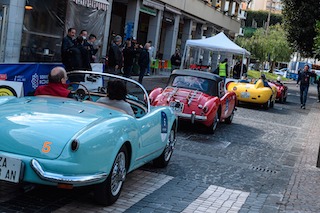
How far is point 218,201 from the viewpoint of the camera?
624 centimetres

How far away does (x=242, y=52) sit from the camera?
24906 millimetres

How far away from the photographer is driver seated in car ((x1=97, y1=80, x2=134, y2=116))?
634 cm

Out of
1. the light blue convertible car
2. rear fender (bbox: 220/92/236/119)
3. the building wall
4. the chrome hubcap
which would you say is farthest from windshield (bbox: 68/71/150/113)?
the building wall

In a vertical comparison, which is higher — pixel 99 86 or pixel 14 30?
pixel 14 30

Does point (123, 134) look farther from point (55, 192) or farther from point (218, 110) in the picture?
point (218, 110)

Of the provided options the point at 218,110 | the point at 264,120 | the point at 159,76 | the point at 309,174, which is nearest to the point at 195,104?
the point at 218,110

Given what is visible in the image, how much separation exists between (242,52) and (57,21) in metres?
9.94

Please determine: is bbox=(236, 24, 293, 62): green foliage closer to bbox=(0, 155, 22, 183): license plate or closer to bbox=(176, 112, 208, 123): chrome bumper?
bbox=(176, 112, 208, 123): chrome bumper

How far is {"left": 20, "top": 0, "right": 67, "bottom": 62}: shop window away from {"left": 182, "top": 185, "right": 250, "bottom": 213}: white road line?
11941 mm

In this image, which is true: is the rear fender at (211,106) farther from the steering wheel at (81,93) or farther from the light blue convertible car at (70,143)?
the light blue convertible car at (70,143)

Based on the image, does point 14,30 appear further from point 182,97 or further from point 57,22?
point 182,97

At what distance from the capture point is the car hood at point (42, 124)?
4750 mm

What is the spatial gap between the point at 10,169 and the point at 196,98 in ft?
24.4

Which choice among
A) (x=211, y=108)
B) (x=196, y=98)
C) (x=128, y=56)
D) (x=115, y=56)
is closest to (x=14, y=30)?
(x=115, y=56)
